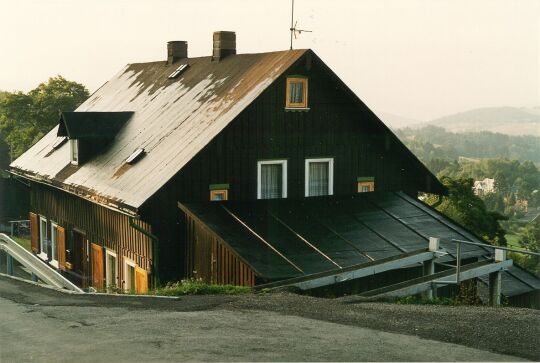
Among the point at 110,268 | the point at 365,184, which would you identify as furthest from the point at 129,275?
the point at 365,184

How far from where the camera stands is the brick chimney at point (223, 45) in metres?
28.3

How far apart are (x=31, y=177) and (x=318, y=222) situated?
14.2 m

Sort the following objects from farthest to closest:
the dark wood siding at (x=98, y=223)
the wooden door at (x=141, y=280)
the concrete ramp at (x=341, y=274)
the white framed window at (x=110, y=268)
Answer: the white framed window at (x=110, y=268) → the dark wood siding at (x=98, y=223) → the wooden door at (x=141, y=280) → the concrete ramp at (x=341, y=274)

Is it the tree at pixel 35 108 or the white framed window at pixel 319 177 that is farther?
the tree at pixel 35 108

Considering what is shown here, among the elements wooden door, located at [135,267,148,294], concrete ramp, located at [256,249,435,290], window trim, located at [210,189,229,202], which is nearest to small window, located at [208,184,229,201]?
window trim, located at [210,189,229,202]

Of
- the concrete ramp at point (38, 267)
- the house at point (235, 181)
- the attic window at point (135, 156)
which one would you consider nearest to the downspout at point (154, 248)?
the house at point (235, 181)

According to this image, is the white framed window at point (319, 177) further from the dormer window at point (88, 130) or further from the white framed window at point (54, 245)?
the white framed window at point (54, 245)

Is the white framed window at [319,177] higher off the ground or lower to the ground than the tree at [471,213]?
higher

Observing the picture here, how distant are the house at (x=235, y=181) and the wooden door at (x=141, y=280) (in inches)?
2.2

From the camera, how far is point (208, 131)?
22.6 metres

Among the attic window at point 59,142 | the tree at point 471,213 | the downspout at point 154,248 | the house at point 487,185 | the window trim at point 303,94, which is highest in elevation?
the window trim at point 303,94

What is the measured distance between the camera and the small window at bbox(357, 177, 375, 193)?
25.8 m

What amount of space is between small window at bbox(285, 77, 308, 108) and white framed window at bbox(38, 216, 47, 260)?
13.2 metres

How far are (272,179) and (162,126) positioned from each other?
13.7ft
